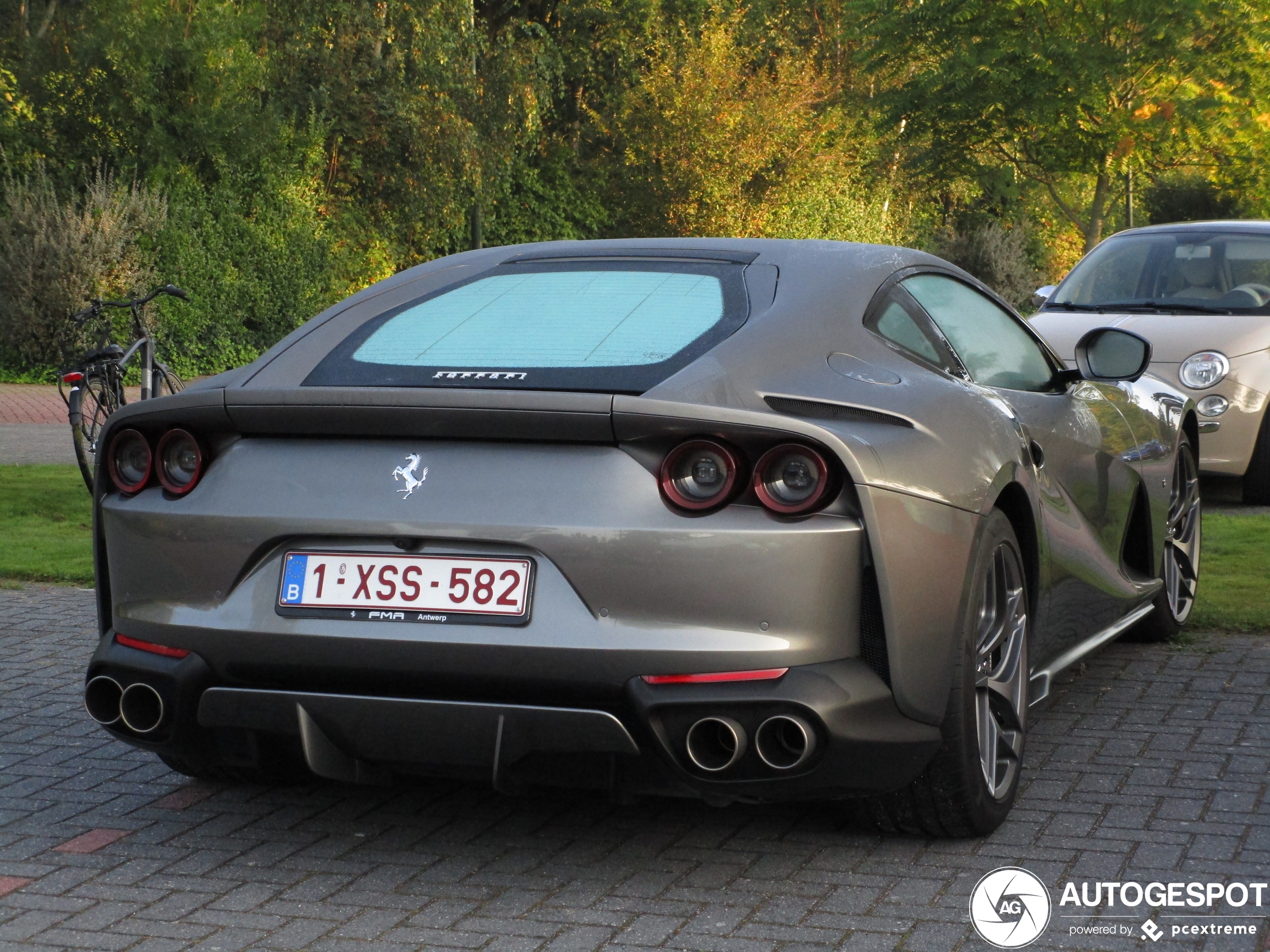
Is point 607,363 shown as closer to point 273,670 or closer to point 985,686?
point 273,670

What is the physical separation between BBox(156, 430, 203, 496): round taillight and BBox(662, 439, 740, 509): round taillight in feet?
3.62

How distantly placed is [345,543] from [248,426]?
14.9 inches

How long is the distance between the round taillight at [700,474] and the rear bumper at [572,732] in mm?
380

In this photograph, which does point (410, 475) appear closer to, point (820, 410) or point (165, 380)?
point (820, 410)

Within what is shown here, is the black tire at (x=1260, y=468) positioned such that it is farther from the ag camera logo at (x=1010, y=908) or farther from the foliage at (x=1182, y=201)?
the foliage at (x=1182, y=201)

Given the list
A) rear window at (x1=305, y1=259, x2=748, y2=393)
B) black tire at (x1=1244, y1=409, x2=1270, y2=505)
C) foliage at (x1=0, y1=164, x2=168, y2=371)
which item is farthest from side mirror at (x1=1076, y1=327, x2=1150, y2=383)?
foliage at (x1=0, y1=164, x2=168, y2=371)

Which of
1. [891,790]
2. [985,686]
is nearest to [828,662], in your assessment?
[891,790]

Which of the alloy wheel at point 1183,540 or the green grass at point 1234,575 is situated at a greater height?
the alloy wheel at point 1183,540

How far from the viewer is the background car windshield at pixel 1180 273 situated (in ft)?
33.7

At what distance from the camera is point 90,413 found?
1107 cm

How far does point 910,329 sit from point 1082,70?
785 inches

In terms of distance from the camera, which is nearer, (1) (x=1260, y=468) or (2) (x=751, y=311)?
(2) (x=751, y=311)

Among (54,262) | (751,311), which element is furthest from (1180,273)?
(54,262)

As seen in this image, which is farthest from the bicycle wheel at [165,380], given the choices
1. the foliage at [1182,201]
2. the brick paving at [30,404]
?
the foliage at [1182,201]
